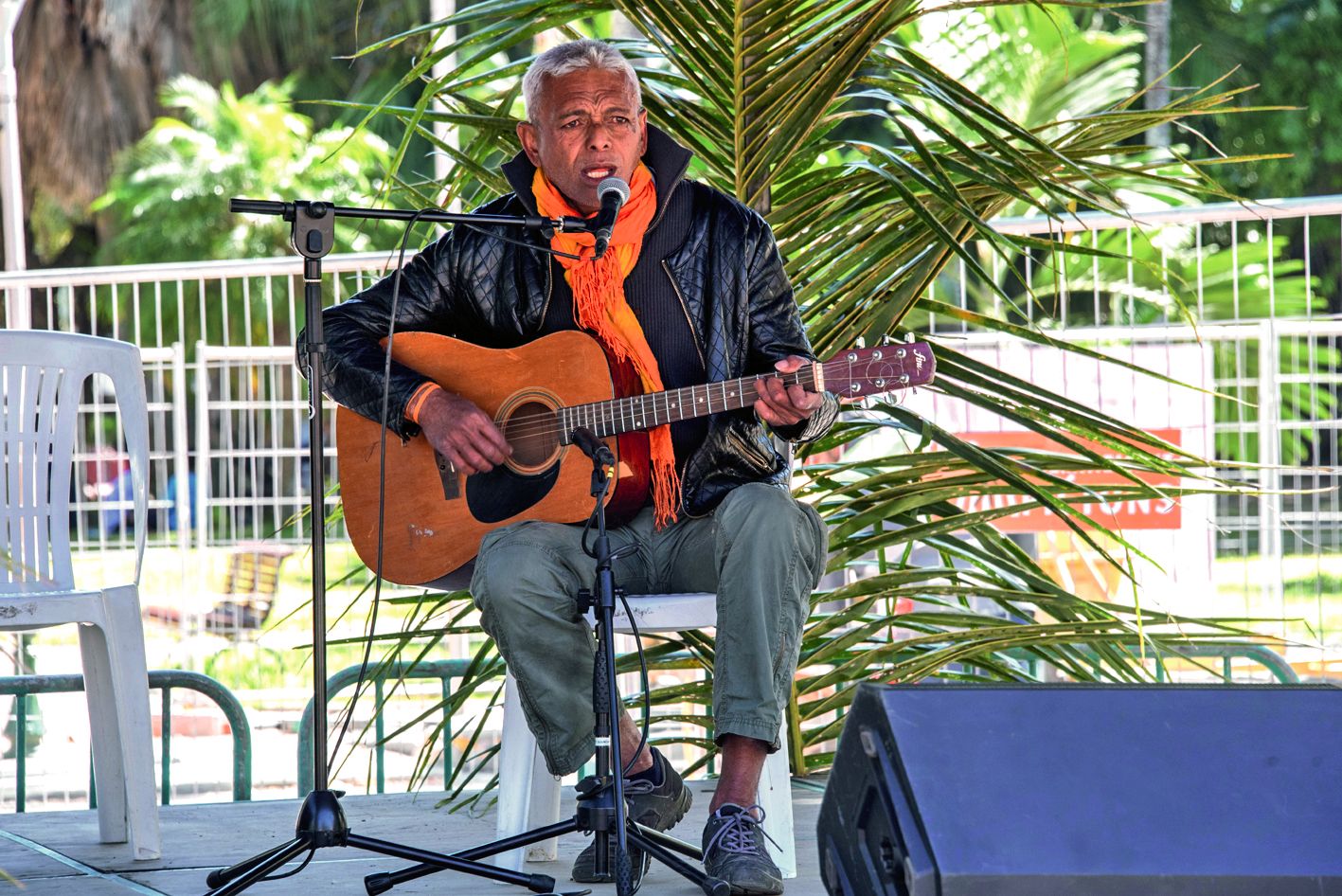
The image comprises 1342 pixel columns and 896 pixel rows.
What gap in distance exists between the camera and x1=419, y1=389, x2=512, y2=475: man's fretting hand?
249 cm

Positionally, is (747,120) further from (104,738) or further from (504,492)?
(104,738)

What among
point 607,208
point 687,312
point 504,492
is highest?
point 607,208

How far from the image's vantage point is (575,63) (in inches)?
104

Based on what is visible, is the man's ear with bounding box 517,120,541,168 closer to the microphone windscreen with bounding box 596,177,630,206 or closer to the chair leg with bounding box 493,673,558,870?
the microphone windscreen with bounding box 596,177,630,206

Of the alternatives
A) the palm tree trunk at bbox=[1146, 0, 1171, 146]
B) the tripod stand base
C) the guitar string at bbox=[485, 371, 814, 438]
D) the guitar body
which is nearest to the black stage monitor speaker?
the tripod stand base

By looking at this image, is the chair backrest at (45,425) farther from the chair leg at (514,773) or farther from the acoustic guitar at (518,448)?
the chair leg at (514,773)

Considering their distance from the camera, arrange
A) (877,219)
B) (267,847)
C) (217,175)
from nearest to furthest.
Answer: (267,847), (877,219), (217,175)

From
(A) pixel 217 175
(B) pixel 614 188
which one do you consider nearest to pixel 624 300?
(B) pixel 614 188

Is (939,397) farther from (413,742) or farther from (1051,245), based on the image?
(413,742)

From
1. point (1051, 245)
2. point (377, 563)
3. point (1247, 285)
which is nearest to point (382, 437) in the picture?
point (377, 563)

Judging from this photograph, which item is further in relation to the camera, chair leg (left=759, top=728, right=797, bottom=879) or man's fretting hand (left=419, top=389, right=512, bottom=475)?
man's fretting hand (left=419, top=389, right=512, bottom=475)

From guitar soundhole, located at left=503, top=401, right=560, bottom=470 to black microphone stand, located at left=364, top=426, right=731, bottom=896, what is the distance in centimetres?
30

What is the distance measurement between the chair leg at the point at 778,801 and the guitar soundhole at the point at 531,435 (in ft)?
2.00

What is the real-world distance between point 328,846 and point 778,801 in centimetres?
69
